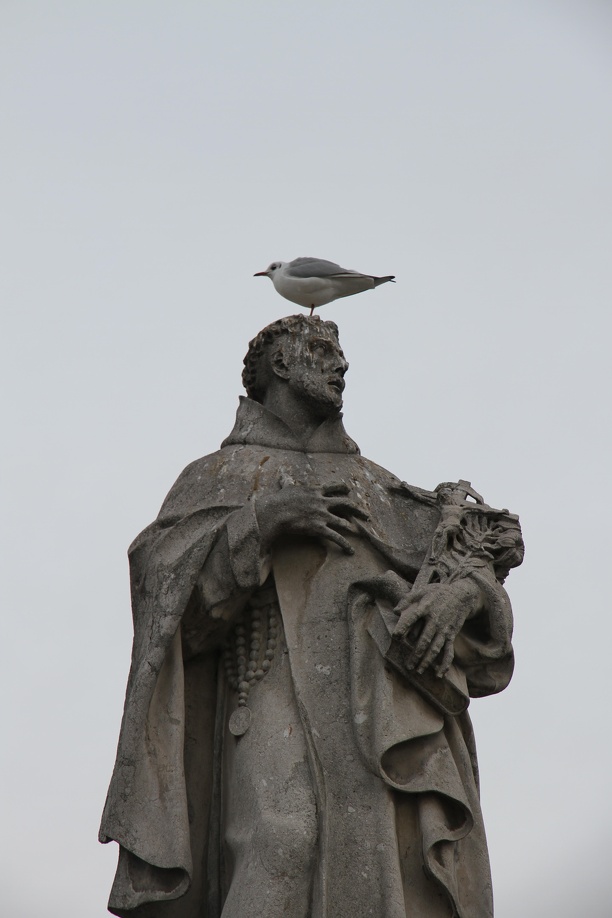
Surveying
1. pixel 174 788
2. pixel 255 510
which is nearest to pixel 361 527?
pixel 255 510

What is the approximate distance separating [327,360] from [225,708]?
2.06m

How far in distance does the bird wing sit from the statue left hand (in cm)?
292

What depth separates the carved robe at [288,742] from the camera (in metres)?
7.50

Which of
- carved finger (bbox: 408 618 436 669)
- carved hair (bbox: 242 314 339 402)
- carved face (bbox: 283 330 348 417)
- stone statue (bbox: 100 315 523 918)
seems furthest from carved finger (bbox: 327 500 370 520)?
carved hair (bbox: 242 314 339 402)

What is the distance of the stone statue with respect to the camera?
24.7 feet

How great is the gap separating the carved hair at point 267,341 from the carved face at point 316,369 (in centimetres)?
5

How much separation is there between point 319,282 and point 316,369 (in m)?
1.34

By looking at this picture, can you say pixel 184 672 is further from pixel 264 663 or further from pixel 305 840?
pixel 305 840

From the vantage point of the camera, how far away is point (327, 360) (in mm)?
9047

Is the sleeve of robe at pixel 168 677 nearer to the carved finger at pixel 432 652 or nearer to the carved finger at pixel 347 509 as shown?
the carved finger at pixel 347 509

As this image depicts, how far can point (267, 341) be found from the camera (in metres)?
9.19

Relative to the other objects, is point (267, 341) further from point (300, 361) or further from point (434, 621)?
point (434, 621)

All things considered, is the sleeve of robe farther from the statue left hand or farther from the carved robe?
the statue left hand

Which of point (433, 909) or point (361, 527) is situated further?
point (361, 527)
